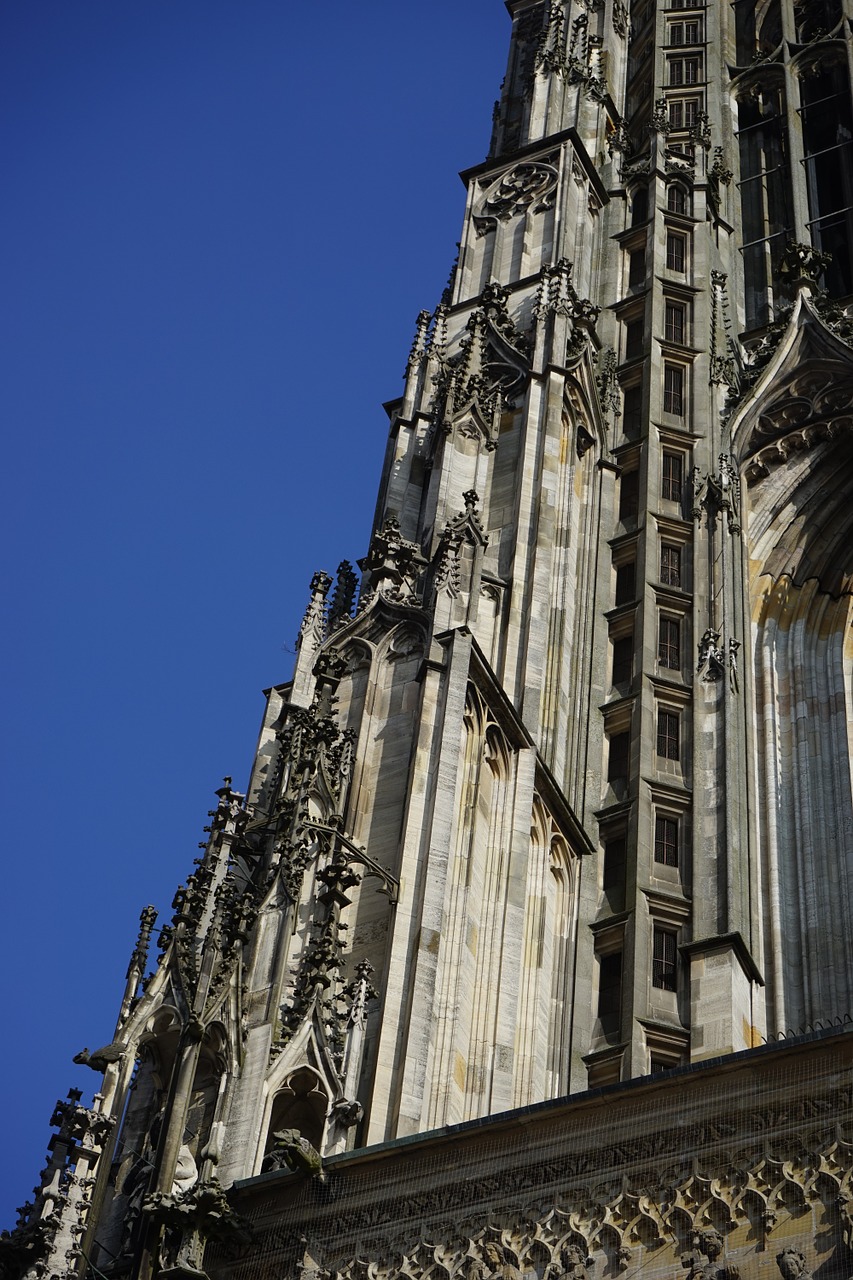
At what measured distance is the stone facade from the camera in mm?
15391

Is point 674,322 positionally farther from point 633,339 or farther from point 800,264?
point 800,264

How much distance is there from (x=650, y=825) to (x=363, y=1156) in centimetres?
977

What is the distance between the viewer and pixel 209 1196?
1605 centimetres

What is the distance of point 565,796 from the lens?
952 inches

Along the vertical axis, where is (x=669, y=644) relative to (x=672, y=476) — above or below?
below

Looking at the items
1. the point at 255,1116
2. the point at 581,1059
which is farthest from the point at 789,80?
the point at 255,1116

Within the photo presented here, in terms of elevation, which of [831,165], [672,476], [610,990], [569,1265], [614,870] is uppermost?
[831,165]

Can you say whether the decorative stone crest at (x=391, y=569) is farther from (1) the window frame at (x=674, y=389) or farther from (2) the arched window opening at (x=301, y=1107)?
(1) the window frame at (x=674, y=389)

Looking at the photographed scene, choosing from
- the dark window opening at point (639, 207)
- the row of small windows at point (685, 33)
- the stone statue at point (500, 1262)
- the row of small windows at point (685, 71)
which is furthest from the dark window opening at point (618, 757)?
the row of small windows at point (685, 33)

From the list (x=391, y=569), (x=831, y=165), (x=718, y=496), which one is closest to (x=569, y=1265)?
(x=391, y=569)

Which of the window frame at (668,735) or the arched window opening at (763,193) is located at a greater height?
the arched window opening at (763,193)

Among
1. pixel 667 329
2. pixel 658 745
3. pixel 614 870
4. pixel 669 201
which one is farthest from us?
pixel 669 201

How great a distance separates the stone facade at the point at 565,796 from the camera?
15.4m

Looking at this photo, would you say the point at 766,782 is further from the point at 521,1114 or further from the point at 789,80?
the point at 789,80
